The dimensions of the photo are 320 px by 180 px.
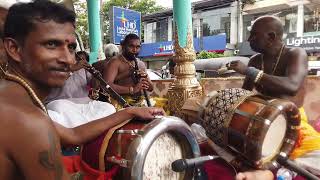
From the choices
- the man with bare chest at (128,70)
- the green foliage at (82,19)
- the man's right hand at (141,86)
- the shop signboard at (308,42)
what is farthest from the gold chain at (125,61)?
the green foliage at (82,19)

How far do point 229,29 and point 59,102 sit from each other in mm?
23269

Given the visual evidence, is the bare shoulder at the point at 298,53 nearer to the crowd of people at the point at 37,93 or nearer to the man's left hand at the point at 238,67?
the man's left hand at the point at 238,67

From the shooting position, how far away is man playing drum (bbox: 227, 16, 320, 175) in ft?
7.73

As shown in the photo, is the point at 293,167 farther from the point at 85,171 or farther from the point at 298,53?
the point at 85,171

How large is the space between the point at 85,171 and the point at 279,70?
1.71 meters

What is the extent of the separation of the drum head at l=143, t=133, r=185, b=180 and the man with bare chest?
2.77m

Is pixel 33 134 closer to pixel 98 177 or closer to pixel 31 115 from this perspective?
pixel 31 115

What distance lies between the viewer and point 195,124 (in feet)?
7.86

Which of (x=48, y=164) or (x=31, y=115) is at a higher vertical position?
(x=31, y=115)

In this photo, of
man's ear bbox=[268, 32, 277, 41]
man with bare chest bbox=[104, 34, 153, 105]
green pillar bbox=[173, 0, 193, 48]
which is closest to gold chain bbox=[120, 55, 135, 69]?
man with bare chest bbox=[104, 34, 153, 105]

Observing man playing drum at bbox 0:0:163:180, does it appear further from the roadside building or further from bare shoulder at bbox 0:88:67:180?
the roadside building

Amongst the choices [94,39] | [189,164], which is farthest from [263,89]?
[94,39]

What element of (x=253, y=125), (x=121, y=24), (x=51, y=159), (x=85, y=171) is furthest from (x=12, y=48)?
(x=121, y=24)

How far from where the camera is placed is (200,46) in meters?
24.7
